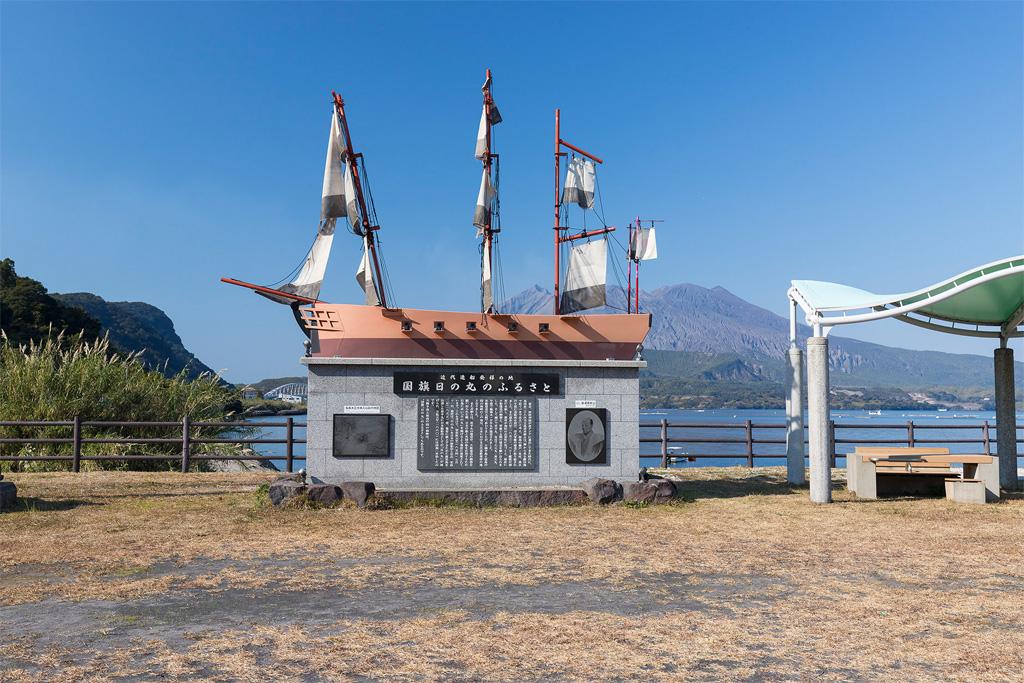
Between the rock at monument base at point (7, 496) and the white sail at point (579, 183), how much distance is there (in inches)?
405

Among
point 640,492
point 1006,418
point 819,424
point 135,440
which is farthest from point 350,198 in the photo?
point 1006,418

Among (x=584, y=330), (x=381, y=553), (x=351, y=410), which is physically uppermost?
(x=584, y=330)

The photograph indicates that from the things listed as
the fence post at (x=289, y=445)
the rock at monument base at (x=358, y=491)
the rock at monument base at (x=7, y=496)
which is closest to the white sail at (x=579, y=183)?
the rock at monument base at (x=358, y=491)

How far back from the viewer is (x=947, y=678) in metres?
4.29

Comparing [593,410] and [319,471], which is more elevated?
[593,410]

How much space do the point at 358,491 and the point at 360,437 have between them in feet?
3.00

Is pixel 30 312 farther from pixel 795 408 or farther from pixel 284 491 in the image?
pixel 795 408

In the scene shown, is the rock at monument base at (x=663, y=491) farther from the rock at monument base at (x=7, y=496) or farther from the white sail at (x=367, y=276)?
the rock at monument base at (x=7, y=496)

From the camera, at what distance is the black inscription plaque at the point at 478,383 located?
11758mm

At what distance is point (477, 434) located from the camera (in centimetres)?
1178

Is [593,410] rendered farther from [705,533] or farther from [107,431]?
[107,431]

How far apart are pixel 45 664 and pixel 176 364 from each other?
90.9 metres

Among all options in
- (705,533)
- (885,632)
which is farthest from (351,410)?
(885,632)

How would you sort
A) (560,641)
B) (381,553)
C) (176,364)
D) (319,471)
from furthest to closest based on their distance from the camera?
(176,364) < (319,471) < (381,553) < (560,641)
